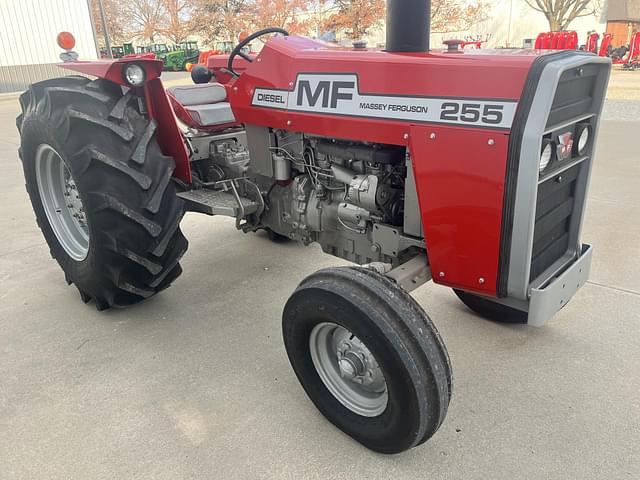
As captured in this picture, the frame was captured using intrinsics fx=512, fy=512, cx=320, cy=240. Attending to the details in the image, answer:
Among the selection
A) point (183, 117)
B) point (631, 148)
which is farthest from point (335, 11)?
point (183, 117)

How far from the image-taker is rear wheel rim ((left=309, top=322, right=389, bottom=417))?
2.10 m

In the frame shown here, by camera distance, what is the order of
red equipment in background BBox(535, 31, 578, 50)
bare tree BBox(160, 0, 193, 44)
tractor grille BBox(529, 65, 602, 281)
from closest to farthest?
tractor grille BBox(529, 65, 602, 281), red equipment in background BBox(535, 31, 578, 50), bare tree BBox(160, 0, 193, 44)

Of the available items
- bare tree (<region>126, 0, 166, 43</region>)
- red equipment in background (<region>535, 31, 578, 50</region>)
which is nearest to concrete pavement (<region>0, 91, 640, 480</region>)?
red equipment in background (<region>535, 31, 578, 50</region>)

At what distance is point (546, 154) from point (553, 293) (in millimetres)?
537

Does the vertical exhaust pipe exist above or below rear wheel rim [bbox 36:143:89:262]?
above

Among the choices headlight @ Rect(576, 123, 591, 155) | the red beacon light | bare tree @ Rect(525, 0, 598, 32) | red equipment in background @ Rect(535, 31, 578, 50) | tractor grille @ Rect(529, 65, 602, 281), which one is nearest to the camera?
tractor grille @ Rect(529, 65, 602, 281)

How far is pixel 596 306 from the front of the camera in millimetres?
3102

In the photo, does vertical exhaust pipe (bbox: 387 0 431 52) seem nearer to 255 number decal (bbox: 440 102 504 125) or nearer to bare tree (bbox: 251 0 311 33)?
255 number decal (bbox: 440 102 504 125)

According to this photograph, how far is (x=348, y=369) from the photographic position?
2.13 m

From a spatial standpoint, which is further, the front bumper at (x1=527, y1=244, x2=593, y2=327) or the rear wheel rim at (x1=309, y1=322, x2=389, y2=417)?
the rear wheel rim at (x1=309, y1=322, x2=389, y2=417)

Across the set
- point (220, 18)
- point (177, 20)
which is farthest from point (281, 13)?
point (177, 20)

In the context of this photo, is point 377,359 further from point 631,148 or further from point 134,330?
point 631,148

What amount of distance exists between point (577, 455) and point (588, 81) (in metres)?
1.50

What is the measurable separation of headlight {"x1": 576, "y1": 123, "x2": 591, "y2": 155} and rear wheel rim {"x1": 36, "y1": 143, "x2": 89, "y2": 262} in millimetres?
2809
